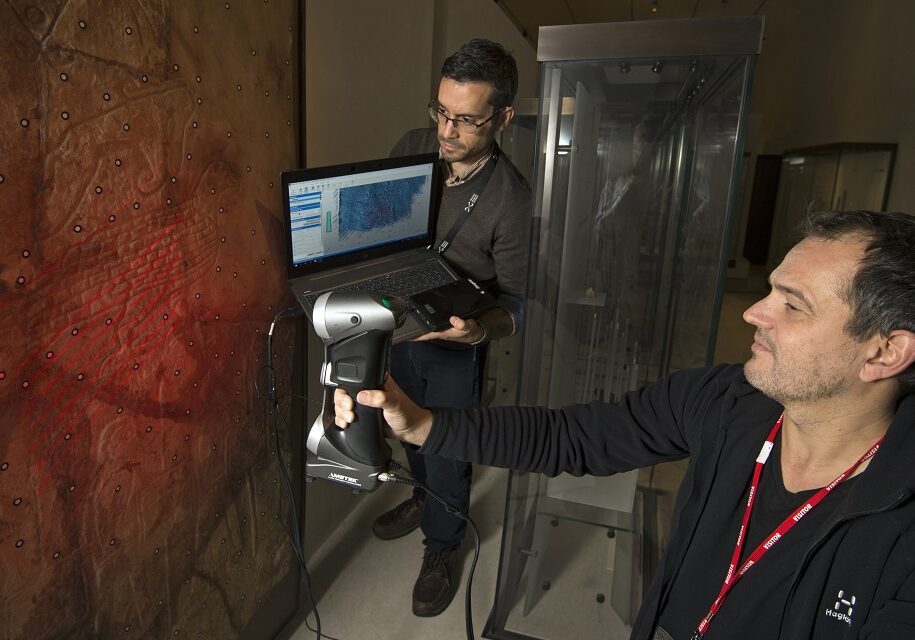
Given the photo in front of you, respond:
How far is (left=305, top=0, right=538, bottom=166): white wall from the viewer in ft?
5.60

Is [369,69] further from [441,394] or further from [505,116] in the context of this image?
[441,394]

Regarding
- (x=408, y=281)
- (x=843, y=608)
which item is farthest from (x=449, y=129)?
(x=843, y=608)

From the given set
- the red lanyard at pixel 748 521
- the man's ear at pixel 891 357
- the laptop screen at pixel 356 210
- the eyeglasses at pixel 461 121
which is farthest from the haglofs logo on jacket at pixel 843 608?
the eyeglasses at pixel 461 121

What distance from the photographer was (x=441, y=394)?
1.88 m

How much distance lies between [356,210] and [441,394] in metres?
0.66

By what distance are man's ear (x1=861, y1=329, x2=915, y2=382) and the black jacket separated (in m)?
0.06

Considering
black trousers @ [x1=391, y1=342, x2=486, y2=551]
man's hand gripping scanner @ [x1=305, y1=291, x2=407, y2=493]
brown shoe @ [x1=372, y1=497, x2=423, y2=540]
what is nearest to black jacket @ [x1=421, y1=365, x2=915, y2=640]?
man's hand gripping scanner @ [x1=305, y1=291, x2=407, y2=493]

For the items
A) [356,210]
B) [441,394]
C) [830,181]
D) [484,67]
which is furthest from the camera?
[830,181]

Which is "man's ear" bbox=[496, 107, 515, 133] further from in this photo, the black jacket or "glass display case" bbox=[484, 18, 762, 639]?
the black jacket

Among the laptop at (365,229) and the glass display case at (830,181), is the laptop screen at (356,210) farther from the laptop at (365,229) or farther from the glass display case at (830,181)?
the glass display case at (830,181)

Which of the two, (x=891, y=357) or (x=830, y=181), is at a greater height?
(x=830, y=181)

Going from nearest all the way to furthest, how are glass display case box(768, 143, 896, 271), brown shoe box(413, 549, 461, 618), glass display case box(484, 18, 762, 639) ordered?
glass display case box(484, 18, 762, 639) → brown shoe box(413, 549, 461, 618) → glass display case box(768, 143, 896, 271)

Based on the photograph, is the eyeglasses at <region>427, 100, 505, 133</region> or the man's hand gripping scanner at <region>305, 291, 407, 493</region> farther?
the eyeglasses at <region>427, 100, 505, 133</region>

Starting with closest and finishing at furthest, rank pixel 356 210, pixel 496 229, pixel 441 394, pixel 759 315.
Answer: pixel 759 315
pixel 356 210
pixel 496 229
pixel 441 394
